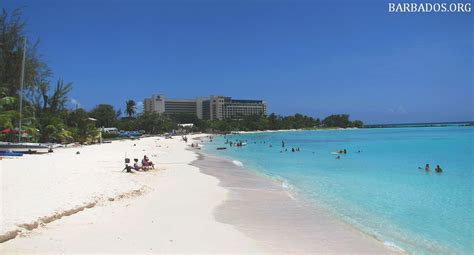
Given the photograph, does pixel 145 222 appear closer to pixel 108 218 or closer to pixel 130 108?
pixel 108 218

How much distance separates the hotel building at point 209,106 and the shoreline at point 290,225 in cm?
16065

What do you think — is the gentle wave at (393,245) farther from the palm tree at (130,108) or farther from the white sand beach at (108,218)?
the palm tree at (130,108)

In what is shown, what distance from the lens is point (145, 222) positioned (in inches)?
314

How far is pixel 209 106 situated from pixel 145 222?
177 metres

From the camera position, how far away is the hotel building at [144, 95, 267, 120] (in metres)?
177

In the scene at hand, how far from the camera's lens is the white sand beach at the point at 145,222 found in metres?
6.42

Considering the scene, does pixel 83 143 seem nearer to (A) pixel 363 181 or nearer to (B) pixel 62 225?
(A) pixel 363 181

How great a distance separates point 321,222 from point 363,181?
915 centimetres

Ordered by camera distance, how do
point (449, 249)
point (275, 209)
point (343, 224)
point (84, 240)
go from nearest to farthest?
point (84, 240) < point (449, 249) < point (343, 224) < point (275, 209)

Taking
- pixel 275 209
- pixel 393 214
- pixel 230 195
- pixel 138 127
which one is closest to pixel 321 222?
pixel 275 209

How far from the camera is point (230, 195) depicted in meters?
12.6

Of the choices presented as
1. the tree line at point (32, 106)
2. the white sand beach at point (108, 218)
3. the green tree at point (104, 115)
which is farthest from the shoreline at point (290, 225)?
the green tree at point (104, 115)

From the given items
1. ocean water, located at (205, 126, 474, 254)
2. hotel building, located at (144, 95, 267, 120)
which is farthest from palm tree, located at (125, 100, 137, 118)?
ocean water, located at (205, 126, 474, 254)

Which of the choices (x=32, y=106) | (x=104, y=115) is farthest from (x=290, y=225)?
(x=104, y=115)
